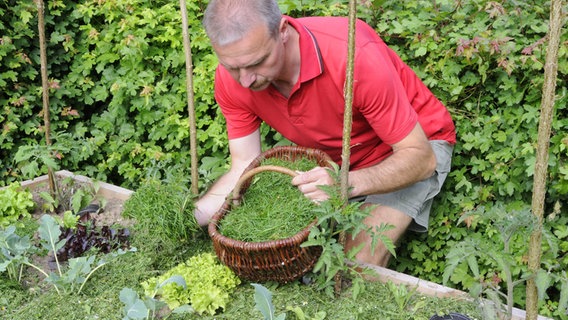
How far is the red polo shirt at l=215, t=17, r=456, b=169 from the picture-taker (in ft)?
8.70

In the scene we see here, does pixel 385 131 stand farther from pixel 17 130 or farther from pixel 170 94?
pixel 17 130

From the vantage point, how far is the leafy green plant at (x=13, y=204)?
3.41 m

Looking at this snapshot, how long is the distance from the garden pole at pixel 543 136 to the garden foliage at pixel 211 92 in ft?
0.34

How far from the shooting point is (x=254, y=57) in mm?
2455

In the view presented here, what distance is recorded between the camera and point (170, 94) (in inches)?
153

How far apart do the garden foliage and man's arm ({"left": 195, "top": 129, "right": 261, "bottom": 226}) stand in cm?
21

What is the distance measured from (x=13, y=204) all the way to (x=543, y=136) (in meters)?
2.83

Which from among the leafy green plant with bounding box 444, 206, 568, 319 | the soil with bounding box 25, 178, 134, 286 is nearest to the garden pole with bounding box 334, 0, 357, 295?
the leafy green plant with bounding box 444, 206, 568, 319

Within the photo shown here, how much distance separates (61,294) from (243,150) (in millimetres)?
1120

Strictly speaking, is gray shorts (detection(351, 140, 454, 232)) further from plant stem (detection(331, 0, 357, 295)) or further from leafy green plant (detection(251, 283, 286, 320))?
leafy green plant (detection(251, 283, 286, 320))

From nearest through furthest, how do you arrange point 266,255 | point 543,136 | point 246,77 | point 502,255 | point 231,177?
1. point 543,136
2. point 502,255
3. point 266,255
4. point 246,77
5. point 231,177

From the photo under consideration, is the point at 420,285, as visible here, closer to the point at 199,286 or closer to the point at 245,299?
the point at 245,299

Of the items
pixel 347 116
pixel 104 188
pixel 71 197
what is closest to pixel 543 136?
pixel 347 116

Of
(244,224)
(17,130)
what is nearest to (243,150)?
(244,224)
